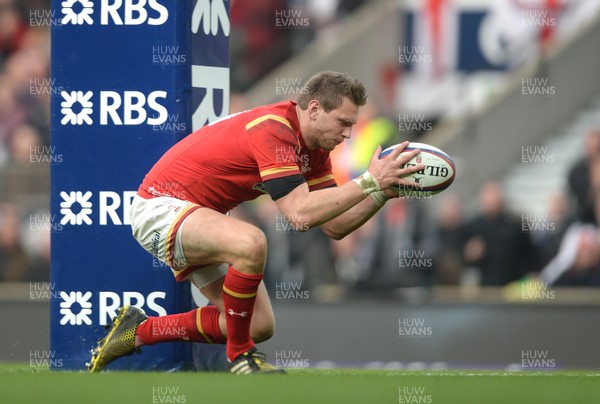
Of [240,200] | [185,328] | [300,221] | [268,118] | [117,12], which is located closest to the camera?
[300,221]

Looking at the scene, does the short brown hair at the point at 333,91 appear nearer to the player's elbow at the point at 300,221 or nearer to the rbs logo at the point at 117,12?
the player's elbow at the point at 300,221

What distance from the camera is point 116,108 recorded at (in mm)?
8969

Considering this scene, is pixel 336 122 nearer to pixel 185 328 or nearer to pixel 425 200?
pixel 185 328

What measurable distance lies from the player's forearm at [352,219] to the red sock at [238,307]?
0.87 m

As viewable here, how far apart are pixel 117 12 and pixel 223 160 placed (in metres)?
1.35

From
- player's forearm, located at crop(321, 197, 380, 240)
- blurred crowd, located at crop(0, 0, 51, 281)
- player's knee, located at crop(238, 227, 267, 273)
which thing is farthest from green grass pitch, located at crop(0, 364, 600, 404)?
blurred crowd, located at crop(0, 0, 51, 281)

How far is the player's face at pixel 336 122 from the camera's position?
27.0 ft

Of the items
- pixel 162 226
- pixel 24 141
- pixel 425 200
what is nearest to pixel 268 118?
pixel 162 226

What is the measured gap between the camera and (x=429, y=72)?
1952cm

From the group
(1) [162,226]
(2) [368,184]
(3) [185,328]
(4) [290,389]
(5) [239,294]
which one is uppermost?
(2) [368,184]

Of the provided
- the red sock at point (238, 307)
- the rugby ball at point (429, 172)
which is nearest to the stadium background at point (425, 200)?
the red sock at point (238, 307)

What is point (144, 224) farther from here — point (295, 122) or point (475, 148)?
point (475, 148)

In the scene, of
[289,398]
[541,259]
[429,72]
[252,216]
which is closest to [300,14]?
[429,72]

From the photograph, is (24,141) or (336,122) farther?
(24,141)
